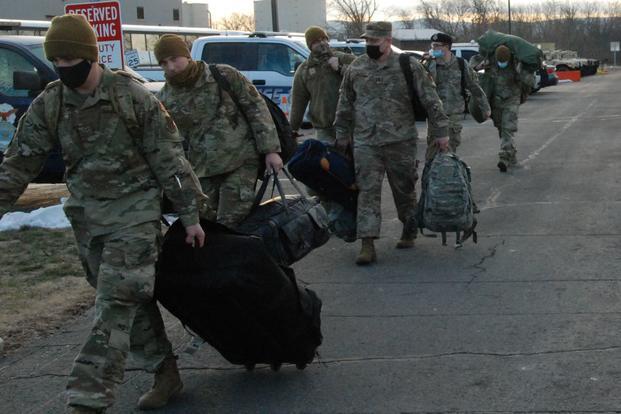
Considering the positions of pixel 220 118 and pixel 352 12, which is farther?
pixel 352 12

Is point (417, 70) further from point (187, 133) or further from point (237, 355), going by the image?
point (237, 355)

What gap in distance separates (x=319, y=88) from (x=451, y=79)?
2.24 m

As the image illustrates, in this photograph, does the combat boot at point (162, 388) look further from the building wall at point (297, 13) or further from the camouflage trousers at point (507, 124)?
the building wall at point (297, 13)

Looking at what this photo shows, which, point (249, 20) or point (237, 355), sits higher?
point (249, 20)

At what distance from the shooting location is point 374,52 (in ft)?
24.3

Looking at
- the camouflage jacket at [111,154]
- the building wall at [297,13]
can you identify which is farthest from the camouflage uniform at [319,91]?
the building wall at [297,13]

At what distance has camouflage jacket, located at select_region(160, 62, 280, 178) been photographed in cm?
577

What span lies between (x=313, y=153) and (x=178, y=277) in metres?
3.19

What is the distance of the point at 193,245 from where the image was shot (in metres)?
4.38

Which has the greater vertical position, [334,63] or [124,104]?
[334,63]

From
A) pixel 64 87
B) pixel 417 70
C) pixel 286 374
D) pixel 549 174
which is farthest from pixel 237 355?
pixel 549 174

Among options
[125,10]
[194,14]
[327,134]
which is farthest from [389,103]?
[194,14]

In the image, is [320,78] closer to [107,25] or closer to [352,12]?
[107,25]

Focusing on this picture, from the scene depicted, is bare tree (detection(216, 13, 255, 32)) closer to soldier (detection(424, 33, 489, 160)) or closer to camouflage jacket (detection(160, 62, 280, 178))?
soldier (detection(424, 33, 489, 160))
